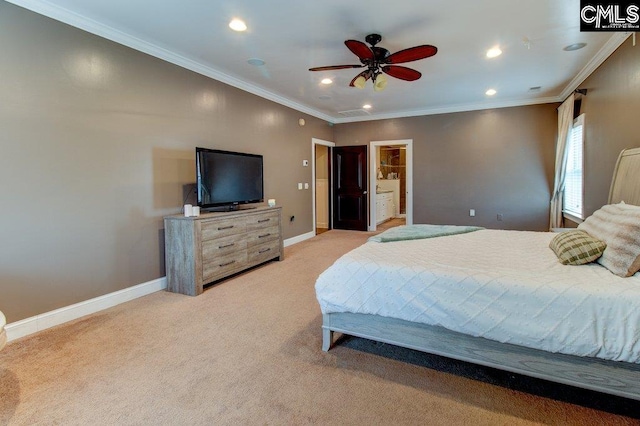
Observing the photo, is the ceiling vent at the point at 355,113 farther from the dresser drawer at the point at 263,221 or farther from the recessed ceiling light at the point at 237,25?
the recessed ceiling light at the point at 237,25

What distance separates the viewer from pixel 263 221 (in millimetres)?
4457

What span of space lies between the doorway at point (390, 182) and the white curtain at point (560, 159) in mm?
2551

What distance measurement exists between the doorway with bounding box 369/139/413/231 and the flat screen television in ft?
11.5

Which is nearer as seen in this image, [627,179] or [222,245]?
[627,179]

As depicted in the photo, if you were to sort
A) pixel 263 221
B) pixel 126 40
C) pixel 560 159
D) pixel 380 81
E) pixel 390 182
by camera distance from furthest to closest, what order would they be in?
pixel 390 182 < pixel 560 159 < pixel 263 221 < pixel 380 81 < pixel 126 40

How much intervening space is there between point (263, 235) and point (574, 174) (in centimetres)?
481

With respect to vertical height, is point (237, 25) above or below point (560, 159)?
above

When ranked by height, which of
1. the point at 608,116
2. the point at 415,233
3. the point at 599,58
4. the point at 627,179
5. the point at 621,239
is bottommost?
the point at 415,233

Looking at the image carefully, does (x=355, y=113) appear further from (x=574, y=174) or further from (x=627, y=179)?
(x=627, y=179)

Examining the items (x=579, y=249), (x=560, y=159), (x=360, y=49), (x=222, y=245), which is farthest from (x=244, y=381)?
(x=560, y=159)

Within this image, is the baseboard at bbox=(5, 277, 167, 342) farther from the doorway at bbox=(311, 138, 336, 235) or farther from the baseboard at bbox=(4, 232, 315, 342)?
the doorway at bbox=(311, 138, 336, 235)

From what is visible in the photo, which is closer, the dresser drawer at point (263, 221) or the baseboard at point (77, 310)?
the baseboard at point (77, 310)

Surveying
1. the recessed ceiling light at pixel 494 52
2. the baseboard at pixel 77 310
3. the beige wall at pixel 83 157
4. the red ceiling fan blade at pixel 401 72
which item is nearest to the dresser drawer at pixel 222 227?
the beige wall at pixel 83 157

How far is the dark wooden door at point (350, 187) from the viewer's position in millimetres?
7430
